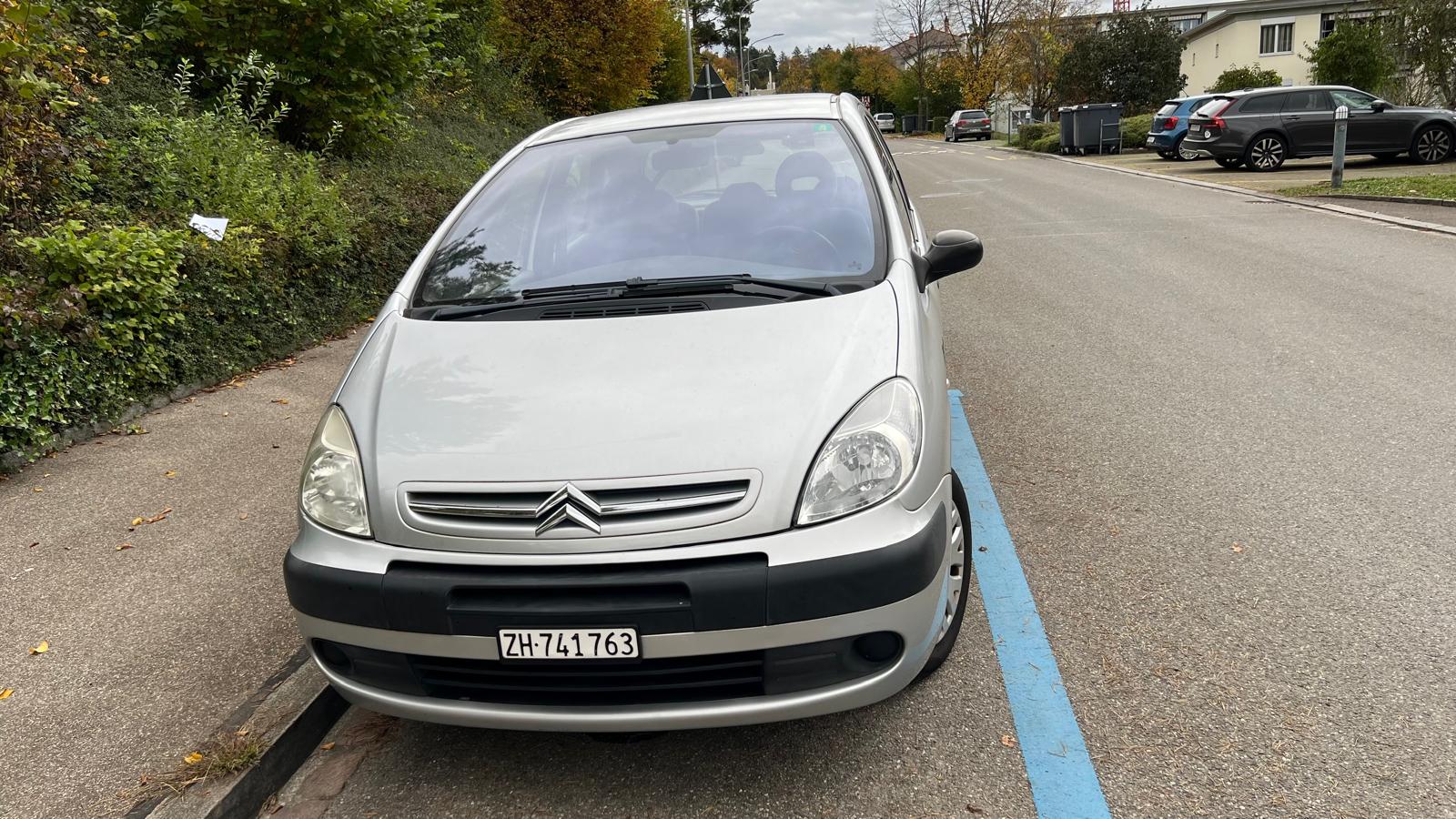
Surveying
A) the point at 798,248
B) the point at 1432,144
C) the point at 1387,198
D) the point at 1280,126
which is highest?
the point at 798,248

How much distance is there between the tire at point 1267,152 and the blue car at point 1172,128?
3717mm

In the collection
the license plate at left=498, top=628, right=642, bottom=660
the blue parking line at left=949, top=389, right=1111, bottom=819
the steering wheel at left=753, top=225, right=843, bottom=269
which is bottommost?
the blue parking line at left=949, top=389, right=1111, bottom=819

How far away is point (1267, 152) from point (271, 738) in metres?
22.5

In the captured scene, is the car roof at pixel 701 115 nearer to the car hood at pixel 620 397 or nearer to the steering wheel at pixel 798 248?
the steering wheel at pixel 798 248

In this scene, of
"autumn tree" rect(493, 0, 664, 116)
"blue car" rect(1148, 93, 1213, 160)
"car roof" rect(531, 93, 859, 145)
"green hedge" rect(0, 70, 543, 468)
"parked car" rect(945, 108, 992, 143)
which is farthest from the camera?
"parked car" rect(945, 108, 992, 143)

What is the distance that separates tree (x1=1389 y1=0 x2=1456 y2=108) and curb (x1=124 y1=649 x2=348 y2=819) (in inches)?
1123

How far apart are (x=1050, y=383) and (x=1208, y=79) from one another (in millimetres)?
58285

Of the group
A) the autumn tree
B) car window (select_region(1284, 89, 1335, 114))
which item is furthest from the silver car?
car window (select_region(1284, 89, 1335, 114))

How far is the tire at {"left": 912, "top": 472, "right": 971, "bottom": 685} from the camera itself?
119 inches

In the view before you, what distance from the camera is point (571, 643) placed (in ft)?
7.60

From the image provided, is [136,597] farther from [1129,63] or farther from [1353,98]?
[1129,63]

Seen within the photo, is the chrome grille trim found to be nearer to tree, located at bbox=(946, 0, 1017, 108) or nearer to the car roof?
the car roof

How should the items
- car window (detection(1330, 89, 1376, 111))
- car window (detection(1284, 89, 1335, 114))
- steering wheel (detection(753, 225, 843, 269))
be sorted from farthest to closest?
car window (detection(1284, 89, 1335, 114)), car window (detection(1330, 89, 1376, 111)), steering wheel (detection(753, 225, 843, 269))

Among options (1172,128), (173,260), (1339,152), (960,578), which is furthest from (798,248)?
(1172,128)
